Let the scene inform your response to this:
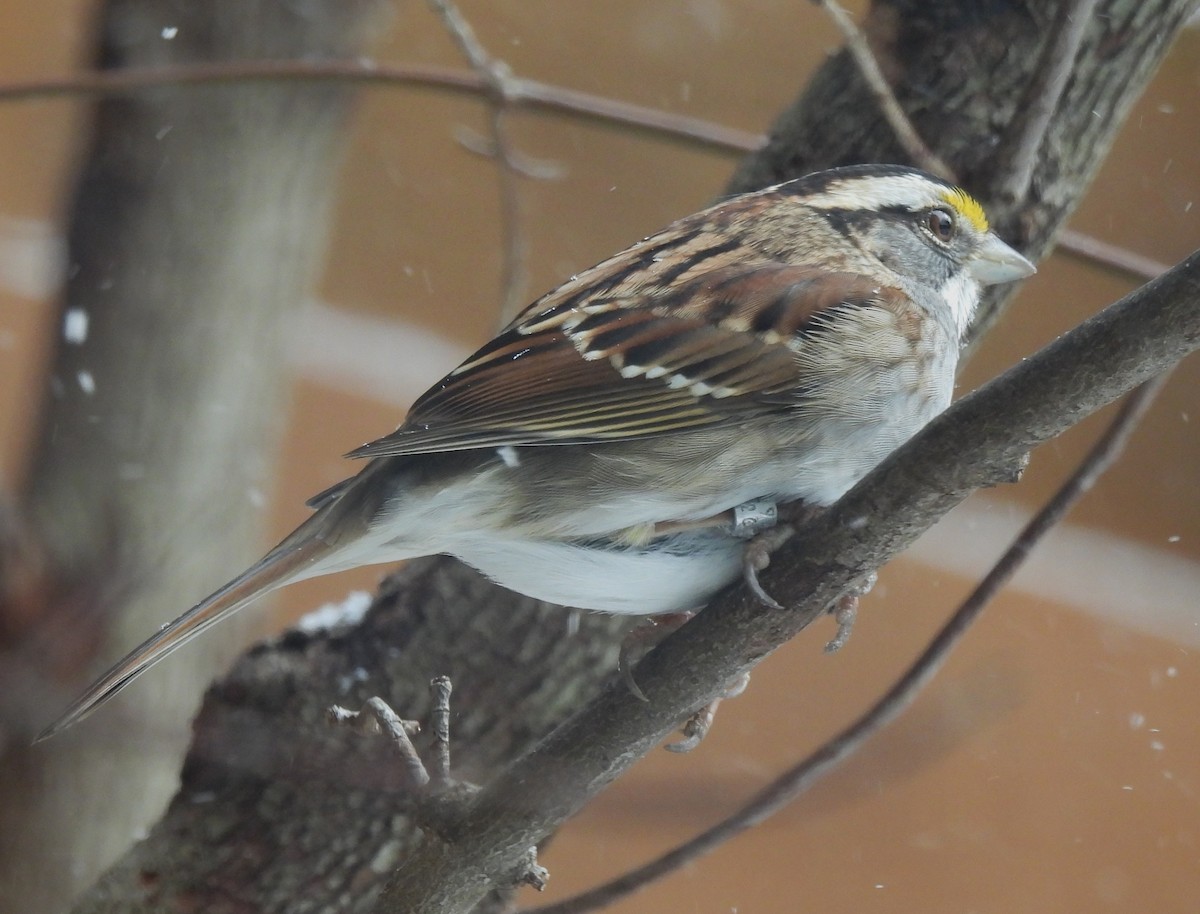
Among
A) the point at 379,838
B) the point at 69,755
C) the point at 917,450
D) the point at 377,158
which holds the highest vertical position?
the point at 377,158

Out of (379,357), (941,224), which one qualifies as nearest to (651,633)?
(941,224)

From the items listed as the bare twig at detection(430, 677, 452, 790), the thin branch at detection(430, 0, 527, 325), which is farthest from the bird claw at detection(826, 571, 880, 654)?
the thin branch at detection(430, 0, 527, 325)

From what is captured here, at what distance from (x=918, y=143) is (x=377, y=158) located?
2517mm

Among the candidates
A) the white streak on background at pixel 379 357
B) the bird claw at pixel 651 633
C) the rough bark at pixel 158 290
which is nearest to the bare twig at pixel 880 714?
the bird claw at pixel 651 633

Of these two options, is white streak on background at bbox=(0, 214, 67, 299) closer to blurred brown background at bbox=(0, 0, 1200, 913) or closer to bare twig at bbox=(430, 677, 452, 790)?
blurred brown background at bbox=(0, 0, 1200, 913)

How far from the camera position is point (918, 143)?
170cm

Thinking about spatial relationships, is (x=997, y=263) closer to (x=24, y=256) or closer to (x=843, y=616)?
(x=843, y=616)

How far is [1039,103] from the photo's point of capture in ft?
5.31

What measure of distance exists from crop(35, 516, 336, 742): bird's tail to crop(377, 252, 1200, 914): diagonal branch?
1.00ft

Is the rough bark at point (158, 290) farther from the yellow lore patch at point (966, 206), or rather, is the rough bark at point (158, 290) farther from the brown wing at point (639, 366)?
the yellow lore patch at point (966, 206)

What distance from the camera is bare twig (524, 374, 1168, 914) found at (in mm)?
1430

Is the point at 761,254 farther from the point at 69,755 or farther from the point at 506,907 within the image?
the point at 69,755

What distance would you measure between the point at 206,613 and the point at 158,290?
51.7 inches

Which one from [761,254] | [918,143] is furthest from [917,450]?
[918,143]
